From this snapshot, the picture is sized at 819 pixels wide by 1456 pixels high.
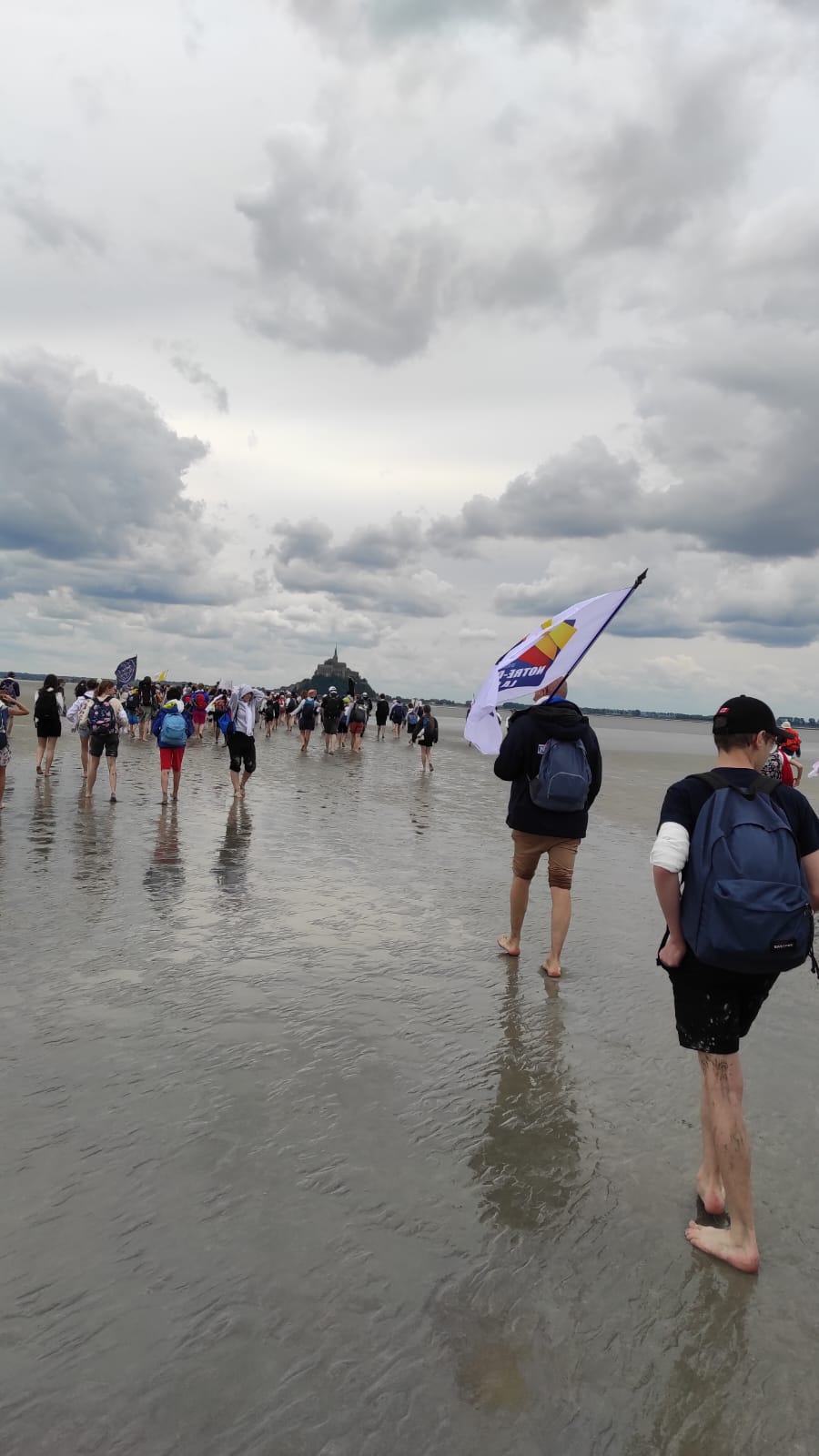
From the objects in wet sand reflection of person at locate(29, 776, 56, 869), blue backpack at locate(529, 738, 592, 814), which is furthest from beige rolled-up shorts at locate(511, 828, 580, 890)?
wet sand reflection of person at locate(29, 776, 56, 869)

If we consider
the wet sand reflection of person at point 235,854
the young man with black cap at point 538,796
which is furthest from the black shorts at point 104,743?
the young man with black cap at point 538,796

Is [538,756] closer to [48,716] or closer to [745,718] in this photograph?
[745,718]

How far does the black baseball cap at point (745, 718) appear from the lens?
315cm

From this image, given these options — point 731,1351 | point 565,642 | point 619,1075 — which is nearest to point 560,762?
point 565,642

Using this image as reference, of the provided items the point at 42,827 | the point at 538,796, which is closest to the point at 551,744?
the point at 538,796

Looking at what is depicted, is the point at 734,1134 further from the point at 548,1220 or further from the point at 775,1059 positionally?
the point at 775,1059

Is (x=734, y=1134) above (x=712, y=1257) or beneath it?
above

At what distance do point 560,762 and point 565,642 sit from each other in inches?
32.9

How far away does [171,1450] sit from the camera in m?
2.06

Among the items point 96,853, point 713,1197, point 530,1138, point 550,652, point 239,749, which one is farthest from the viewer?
point 239,749

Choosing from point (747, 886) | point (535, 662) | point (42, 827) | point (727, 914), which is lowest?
point (42, 827)

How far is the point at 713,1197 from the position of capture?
3191 mm

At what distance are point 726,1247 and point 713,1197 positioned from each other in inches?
10.8

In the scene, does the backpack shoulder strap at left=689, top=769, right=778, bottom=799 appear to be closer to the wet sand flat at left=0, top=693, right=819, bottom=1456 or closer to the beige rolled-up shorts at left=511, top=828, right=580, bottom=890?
the wet sand flat at left=0, top=693, right=819, bottom=1456
